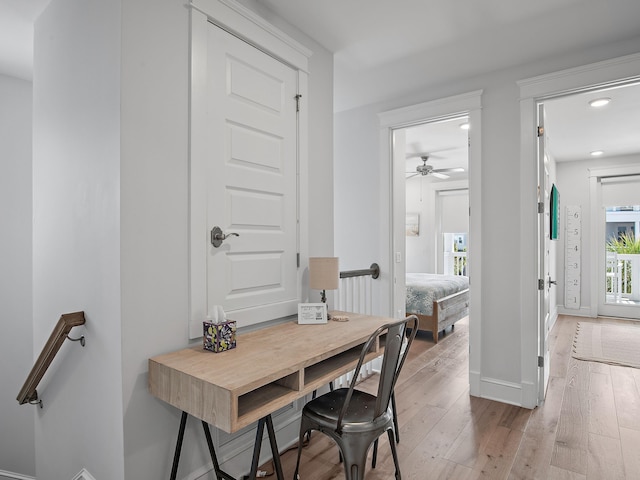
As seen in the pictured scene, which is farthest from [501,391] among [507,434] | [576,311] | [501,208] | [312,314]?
[576,311]

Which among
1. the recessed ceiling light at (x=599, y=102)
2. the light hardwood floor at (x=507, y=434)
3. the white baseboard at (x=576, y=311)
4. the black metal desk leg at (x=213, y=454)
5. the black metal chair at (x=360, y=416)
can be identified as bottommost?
the light hardwood floor at (x=507, y=434)

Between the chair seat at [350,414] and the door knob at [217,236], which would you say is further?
the door knob at [217,236]

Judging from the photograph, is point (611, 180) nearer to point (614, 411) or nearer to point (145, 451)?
point (614, 411)

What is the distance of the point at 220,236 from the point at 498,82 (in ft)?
8.08

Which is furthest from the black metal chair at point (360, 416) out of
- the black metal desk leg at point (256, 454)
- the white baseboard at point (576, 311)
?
the white baseboard at point (576, 311)

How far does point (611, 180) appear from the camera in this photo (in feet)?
20.0

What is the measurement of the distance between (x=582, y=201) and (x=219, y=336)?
6666 millimetres

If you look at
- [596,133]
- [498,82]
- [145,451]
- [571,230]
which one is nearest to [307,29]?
[498,82]

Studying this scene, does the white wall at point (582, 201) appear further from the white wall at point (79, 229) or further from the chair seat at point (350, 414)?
the white wall at point (79, 229)

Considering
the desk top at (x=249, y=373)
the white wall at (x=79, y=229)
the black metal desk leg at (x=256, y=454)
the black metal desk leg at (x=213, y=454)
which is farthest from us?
the black metal desk leg at (x=213, y=454)

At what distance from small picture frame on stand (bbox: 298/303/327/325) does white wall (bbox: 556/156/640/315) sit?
18.8ft

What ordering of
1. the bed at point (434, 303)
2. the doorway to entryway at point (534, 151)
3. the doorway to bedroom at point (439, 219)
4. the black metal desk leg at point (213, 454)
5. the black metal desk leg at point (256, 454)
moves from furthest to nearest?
the doorway to bedroom at point (439, 219) < the bed at point (434, 303) < the doorway to entryway at point (534, 151) < the black metal desk leg at point (213, 454) < the black metal desk leg at point (256, 454)

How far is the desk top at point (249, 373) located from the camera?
4.24ft

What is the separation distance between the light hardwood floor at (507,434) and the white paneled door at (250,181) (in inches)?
39.1
